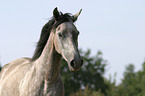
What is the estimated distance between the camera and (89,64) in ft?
146

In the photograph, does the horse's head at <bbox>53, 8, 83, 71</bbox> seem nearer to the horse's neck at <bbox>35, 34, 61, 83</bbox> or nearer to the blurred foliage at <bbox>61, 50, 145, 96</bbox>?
the horse's neck at <bbox>35, 34, 61, 83</bbox>

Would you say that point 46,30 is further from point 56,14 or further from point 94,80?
point 94,80

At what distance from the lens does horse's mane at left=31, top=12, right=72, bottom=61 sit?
4.73 m

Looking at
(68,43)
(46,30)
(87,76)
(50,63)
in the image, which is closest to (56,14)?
(46,30)

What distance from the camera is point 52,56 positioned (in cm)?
468

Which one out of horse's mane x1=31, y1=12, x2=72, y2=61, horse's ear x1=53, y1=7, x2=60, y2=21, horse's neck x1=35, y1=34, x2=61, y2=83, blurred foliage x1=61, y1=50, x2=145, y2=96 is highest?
blurred foliage x1=61, y1=50, x2=145, y2=96

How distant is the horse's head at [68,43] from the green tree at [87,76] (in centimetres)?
3300

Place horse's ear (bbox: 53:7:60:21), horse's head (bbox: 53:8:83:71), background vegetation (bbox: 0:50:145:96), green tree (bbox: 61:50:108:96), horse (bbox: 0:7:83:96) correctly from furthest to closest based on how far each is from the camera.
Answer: green tree (bbox: 61:50:108:96) → background vegetation (bbox: 0:50:145:96) → horse's ear (bbox: 53:7:60:21) → horse (bbox: 0:7:83:96) → horse's head (bbox: 53:8:83:71)

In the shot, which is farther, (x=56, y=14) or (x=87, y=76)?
(x=87, y=76)

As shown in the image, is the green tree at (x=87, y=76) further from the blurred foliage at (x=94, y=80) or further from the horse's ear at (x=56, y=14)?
the horse's ear at (x=56, y=14)

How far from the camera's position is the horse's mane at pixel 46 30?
4.73 metres

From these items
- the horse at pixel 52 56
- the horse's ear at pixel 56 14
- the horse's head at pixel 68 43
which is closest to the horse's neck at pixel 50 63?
the horse at pixel 52 56

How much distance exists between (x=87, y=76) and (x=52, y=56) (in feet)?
123

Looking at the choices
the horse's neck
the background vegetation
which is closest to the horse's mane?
the horse's neck
